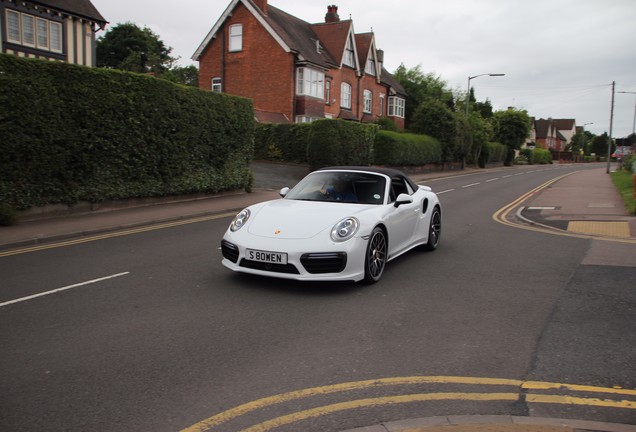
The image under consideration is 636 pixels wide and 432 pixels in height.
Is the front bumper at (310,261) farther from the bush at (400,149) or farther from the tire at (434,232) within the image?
the bush at (400,149)

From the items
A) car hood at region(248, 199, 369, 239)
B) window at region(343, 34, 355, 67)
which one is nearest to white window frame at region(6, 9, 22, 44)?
car hood at region(248, 199, 369, 239)

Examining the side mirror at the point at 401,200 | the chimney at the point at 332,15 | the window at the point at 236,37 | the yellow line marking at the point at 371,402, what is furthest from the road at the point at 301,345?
the chimney at the point at 332,15

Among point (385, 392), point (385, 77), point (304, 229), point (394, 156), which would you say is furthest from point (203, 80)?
point (385, 392)

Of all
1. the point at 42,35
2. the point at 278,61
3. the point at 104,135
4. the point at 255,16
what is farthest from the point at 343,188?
the point at 255,16

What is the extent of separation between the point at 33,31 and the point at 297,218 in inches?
772

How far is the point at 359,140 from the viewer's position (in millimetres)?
26375

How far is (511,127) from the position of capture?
204 feet

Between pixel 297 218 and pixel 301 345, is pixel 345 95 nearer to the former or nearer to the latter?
pixel 297 218

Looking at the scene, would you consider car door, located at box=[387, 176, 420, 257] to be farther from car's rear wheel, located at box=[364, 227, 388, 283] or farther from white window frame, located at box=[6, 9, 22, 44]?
white window frame, located at box=[6, 9, 22, 44]

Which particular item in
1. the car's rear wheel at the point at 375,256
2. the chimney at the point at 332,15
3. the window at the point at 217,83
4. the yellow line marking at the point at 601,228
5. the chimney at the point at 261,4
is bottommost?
the yellow line marking at the point at 601,228

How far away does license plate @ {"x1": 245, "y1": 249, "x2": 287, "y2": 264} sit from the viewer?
5695 mm

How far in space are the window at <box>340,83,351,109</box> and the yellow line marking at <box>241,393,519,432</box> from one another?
41.0 m

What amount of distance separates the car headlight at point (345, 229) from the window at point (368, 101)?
4221 cm

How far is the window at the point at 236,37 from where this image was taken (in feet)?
122
